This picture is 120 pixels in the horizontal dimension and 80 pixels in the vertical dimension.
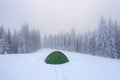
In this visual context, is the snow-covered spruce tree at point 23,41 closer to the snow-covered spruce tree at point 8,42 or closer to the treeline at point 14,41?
the treeline at point 14,41

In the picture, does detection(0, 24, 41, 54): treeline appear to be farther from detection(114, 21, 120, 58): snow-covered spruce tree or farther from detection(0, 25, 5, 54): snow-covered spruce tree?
detection(114, 21, 120, 58): snow-covered spruce tree

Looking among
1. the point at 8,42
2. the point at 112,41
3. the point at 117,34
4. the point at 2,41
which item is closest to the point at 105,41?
the point at 112,41

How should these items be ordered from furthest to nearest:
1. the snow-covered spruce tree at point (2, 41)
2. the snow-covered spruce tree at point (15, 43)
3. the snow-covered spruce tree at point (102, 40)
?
1. the snow-covered spruce tree at point (15, 43)
2. the snow-covered spruce tree at point (2, 41)
3. the snow-covered spruce tree at point (102, 40)

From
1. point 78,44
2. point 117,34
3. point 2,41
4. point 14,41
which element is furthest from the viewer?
point 78,44

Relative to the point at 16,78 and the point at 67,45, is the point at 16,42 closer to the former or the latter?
the point at 67,45

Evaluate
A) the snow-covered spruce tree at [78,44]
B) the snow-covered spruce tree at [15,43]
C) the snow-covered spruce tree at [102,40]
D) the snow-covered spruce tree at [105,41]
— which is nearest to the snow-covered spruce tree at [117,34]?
the snow-covered spruce tree at [105,41]

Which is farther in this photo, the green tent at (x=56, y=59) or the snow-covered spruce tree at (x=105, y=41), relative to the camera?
the snow-covered spruce tree at (x=105, y=41)

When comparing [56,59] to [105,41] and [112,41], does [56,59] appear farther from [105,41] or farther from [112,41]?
[112,41]

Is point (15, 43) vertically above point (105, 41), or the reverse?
point (105, 41)

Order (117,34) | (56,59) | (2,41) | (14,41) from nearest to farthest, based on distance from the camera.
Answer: (56,59) → (117,34) → (2,41) → (14,41)

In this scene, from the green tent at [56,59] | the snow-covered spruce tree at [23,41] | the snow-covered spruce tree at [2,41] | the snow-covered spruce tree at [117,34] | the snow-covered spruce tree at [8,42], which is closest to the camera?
the green tent at [56,59]

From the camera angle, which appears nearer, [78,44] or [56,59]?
[56,59]

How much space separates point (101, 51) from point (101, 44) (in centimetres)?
155

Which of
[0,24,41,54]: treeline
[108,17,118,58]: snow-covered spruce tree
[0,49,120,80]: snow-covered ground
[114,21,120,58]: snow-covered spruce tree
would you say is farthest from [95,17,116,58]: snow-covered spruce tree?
[0,24,41,54]: treeline
